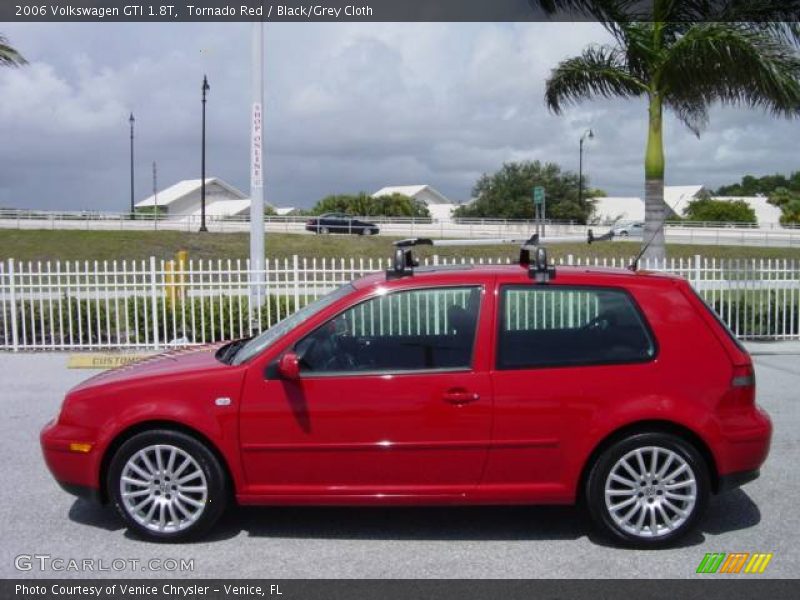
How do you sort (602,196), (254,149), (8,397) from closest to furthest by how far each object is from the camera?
(8,397), (254,149), (602,196)

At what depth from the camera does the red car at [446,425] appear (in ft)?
16.0

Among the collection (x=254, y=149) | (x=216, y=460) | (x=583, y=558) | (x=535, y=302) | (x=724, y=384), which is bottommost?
(x=583, y=558)

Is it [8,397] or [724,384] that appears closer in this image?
[724,384]

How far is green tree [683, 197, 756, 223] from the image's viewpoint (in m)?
64.2

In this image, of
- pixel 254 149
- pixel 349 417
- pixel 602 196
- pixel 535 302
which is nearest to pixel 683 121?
pixel 254 149

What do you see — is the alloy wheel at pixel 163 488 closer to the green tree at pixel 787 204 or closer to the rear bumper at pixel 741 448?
the rear bumper at pixel 741 448

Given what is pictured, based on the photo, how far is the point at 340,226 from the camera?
4425cm

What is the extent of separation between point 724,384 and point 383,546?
2.14 m

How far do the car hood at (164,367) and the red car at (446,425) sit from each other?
71 mm

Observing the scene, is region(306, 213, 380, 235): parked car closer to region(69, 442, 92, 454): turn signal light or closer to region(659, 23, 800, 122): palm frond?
region(659, 23, 800, 122): palm frond

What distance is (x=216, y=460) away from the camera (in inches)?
195

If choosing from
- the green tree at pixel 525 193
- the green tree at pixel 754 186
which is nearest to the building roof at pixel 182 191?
the green tree at pixel 525 193

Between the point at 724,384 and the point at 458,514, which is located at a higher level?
the point at 724,384
